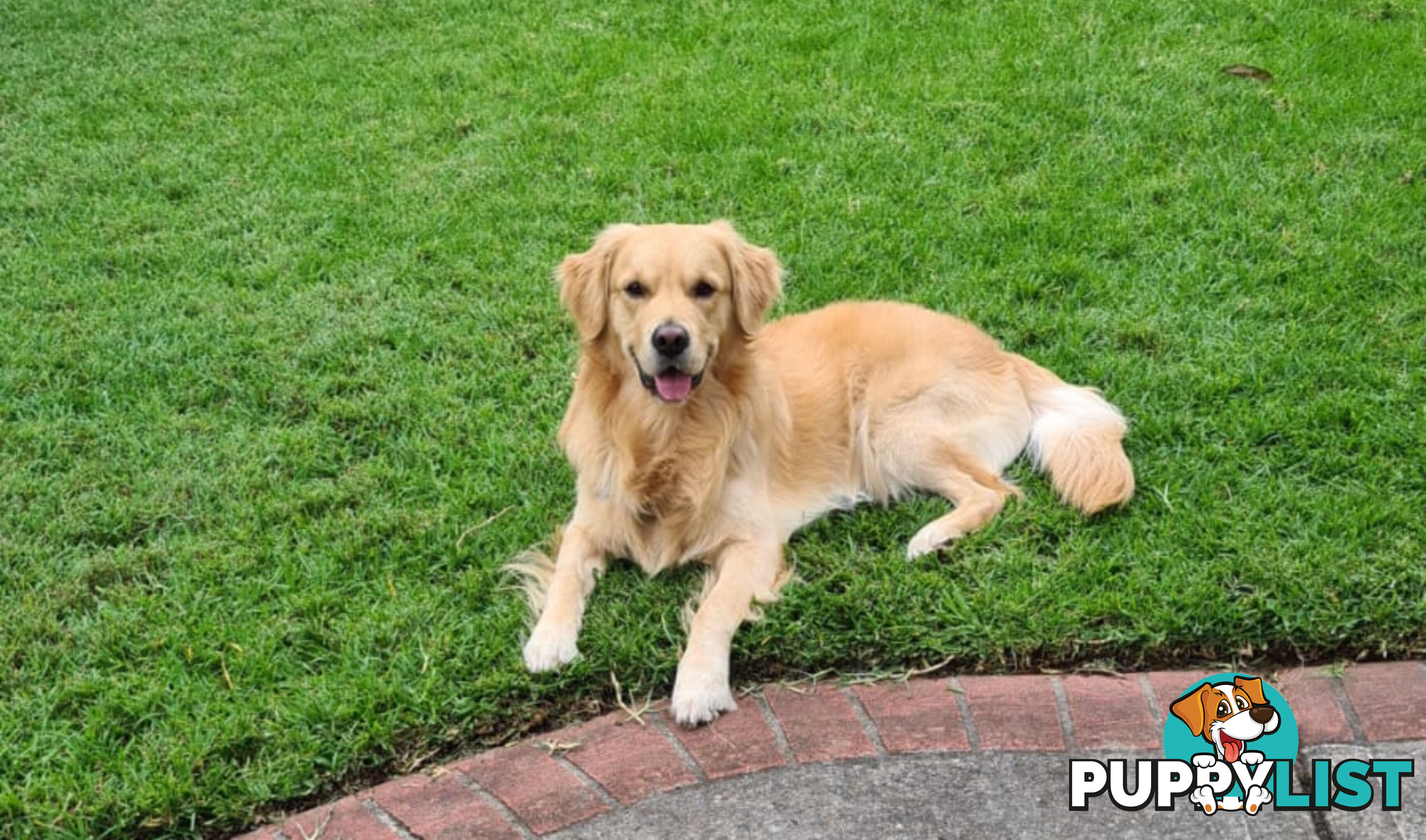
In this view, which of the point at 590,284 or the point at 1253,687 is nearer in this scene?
the point at 1253,687

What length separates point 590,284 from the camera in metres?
3.09

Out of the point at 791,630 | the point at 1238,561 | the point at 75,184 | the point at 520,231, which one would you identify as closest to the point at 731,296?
the point at 791,630

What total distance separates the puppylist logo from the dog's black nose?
1.30m

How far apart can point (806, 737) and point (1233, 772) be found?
87 cm

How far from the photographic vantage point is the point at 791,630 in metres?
2.82

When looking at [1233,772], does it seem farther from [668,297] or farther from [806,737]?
[668,297]

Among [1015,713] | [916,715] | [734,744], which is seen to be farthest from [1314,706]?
[734,744]

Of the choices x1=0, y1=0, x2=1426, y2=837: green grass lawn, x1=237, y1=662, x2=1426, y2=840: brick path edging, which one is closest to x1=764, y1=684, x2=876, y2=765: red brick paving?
x1=237, y1=662, x2=1426, y2=840: brick path edging

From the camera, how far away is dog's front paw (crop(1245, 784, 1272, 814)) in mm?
2312

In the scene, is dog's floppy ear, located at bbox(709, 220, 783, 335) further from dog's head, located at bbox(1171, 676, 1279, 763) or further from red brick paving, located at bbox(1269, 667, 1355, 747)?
red brick paving, located at bbox(1269, 667, 1355, 747)

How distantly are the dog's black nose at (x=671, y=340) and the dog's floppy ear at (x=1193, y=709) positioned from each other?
1.39m

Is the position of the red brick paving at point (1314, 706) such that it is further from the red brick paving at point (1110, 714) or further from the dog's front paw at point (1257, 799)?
the red brick paving at point (1110, 714)

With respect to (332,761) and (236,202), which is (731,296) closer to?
(332,761)

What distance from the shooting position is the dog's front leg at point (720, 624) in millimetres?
2607
